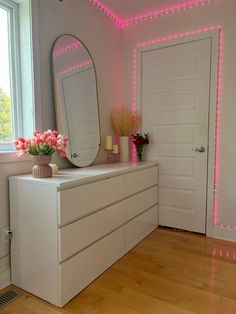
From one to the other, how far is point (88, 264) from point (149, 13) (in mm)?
2758

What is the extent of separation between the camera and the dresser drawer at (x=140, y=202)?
227 centimetres

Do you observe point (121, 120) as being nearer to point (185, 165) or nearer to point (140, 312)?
point (185, 165)

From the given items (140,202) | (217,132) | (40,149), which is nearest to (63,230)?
(40,149)

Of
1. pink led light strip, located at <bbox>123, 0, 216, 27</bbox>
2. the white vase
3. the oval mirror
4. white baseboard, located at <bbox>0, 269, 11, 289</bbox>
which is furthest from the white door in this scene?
white baseboard, located at <bbox>0, 269, 11, 289</bbox>

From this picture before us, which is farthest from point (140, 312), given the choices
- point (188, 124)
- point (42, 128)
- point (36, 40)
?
point (36, 40)

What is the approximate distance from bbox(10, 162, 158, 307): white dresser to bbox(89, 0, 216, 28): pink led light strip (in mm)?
1952

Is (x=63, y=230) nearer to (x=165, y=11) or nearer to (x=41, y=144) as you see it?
(x=41, y=144)

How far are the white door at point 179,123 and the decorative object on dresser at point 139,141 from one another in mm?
92

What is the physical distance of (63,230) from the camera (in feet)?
4.99

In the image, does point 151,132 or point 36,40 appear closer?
point 36,40

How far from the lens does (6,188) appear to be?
5.74 feet

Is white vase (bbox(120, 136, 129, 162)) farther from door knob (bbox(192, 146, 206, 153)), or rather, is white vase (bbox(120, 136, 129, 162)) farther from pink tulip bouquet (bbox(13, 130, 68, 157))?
pink tulip bouquet (bbox(13, 130, 68, 157))

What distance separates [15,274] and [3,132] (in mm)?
1086

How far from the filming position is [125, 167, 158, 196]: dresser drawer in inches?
88.6
